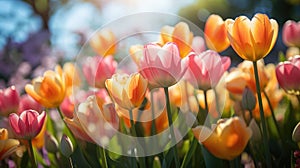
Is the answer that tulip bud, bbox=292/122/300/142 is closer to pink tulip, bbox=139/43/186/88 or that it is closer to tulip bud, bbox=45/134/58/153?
pink tulip, bbox=139/43/186/88

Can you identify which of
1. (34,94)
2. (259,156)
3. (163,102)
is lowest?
(259,156)

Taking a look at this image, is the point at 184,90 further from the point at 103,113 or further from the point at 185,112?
the point at 103,113

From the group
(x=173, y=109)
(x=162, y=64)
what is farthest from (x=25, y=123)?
(x=173, y=109)

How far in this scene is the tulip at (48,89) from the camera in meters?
1.09

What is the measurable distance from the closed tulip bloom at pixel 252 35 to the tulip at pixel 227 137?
0.54 ft

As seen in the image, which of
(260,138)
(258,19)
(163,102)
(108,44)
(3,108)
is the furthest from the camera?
(108,44)

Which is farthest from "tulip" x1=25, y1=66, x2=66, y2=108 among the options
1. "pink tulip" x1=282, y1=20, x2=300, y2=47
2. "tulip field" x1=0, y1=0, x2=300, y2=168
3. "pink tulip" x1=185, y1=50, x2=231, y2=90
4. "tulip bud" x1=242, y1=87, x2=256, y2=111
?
"pink tulip" x1=282, y1=20, x2=300, y2=47

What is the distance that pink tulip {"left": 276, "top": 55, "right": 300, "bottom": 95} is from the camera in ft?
3.18

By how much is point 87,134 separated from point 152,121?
19cm

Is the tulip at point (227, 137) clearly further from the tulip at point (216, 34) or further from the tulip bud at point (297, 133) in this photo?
the tulip at point (216, 34)

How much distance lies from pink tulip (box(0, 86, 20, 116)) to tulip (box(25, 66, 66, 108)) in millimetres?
33

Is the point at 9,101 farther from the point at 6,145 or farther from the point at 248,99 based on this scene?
the point at 248,99

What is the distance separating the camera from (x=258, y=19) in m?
0.87

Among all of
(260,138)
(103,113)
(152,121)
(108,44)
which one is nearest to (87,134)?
(103,113)
